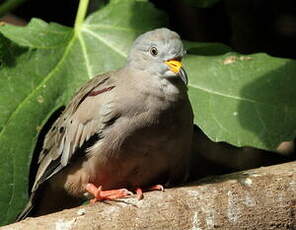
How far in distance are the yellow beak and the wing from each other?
34 cm

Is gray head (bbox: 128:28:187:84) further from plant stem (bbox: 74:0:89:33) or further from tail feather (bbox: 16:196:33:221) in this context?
tail feather (bbox: 16:196:33:221)

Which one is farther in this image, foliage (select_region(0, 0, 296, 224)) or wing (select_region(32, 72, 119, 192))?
foliage (select_region(0, 0, 296, 224))

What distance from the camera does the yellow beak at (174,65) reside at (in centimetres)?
389

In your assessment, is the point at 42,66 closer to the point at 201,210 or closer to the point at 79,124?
the point at 79,124

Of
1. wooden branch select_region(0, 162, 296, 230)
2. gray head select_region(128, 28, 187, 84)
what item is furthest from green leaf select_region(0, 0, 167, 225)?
wooden branch select_region(0, 162, 296, 230)

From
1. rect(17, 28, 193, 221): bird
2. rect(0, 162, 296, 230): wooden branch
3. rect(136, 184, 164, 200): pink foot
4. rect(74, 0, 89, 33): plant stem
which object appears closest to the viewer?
rect(0, 162, 296, 230): wooden branch

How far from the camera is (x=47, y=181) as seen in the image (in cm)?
430

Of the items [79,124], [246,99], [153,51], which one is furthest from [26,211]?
[246,99]

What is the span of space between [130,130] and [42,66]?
860 mm

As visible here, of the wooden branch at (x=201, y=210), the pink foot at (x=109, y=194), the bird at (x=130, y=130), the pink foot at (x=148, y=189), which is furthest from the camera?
the bird at (x=130, y=130)

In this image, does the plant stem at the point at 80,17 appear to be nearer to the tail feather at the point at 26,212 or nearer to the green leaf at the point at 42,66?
the green leaf at the point at 42,66

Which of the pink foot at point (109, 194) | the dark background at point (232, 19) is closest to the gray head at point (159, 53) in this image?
the pink foot at point (109, 194)

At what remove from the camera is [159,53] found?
405 cm

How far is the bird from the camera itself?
150 inches
